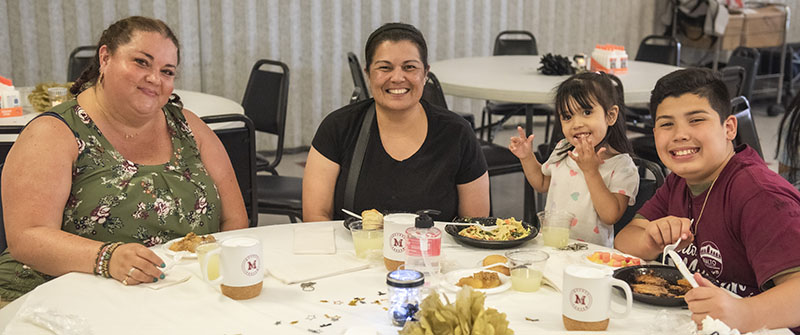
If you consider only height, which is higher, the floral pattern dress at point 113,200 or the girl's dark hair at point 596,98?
the girl's dark hair at point 596,98

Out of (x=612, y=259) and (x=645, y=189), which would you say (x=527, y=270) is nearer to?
(x=612, y=259)

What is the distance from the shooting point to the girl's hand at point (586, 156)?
2521 mm

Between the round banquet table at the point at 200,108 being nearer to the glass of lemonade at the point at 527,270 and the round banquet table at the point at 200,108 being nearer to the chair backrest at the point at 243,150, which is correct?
the chair backrest at the point at 243,150

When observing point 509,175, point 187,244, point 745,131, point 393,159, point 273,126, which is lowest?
point 509,175

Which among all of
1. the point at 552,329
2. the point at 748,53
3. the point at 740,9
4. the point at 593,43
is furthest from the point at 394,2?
Answer: the point at 552,329

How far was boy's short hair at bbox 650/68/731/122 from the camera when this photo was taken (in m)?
2.00

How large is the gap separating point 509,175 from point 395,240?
14.4 feet

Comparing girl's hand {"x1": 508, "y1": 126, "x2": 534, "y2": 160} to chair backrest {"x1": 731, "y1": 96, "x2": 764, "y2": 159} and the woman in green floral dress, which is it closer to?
chair backrest {"x1": 731, "y1": 96, "x2": 764, "y2": 159}

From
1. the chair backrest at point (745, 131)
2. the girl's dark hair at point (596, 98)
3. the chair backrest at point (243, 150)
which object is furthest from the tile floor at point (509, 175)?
the girl's dark hair at point (596, 98)

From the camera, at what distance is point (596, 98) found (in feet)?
8.57

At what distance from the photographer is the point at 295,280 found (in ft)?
6.13

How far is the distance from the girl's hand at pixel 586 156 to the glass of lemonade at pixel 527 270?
0.77 meters

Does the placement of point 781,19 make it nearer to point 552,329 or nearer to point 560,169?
point 560,169

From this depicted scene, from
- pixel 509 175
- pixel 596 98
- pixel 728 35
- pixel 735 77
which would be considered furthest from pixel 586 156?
pixel 728 35
